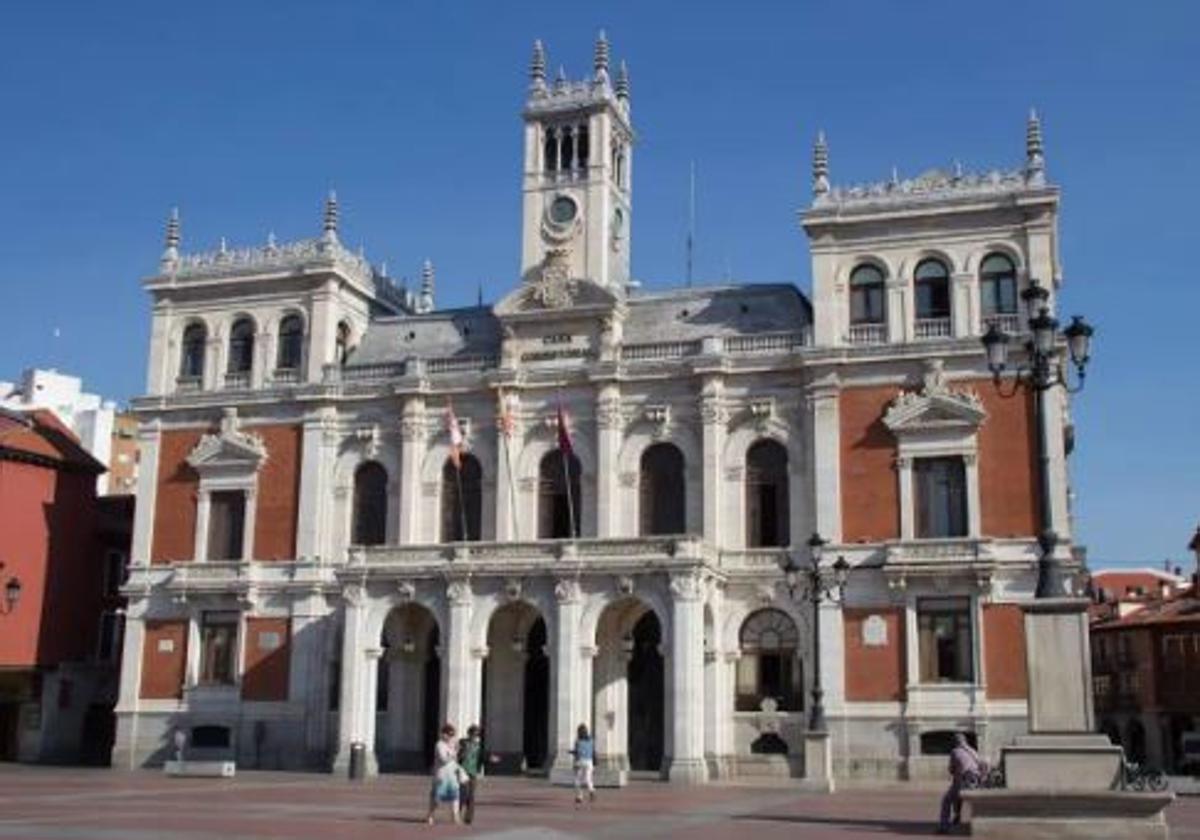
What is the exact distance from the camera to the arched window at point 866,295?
51562mm

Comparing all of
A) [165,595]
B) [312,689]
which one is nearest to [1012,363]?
[312,689]

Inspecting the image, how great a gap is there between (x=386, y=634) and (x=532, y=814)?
22961 millimetres

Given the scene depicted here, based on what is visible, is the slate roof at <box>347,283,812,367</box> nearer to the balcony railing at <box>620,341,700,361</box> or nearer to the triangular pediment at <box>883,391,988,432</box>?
the balcony railing at <box>620,341,700,361</box>

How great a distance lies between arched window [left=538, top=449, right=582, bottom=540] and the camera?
5400cm

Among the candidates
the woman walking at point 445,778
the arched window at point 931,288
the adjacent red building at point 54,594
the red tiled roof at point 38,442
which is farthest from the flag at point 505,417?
the woman walking at point 445,778

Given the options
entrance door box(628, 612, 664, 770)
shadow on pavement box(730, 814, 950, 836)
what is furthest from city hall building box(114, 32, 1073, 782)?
shadow on pavement box(730, 814, 950, 836)

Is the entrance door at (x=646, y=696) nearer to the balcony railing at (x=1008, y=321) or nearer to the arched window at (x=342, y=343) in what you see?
the balcony railing at (x=1008, y=321)

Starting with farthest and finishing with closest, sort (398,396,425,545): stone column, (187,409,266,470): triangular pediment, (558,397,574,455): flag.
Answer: (187,409,266,470): triangular pediment
(398,396,425,545): stone column
(558,397,574,455): flag

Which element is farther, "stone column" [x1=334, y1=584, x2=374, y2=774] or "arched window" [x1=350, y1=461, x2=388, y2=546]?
"arched window" [x1=350, y1=461, x2=388, y2=546]

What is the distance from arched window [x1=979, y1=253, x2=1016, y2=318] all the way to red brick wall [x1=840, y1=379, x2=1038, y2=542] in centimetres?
281

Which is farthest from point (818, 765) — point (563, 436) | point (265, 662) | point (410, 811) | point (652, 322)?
point (265, 662)

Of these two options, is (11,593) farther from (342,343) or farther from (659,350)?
(659,350)

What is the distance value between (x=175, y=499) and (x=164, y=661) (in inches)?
258

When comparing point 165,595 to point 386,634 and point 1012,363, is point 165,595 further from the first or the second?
point 1012,363
